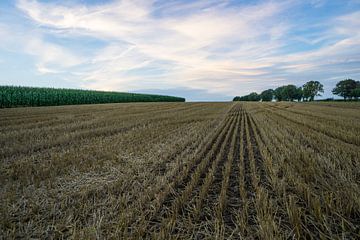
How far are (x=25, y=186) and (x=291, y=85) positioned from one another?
11771 cm

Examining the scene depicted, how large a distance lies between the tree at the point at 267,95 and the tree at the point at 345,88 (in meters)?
38.4

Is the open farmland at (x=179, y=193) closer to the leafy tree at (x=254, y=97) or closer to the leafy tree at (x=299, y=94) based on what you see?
the leafy tree at (x=299, y=94)

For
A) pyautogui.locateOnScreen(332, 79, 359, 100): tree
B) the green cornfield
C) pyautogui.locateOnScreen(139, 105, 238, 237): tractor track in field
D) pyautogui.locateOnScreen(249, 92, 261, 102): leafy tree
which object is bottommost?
pyautogui.locateOnScreen(139, 105, 238, 237): tractor track in field

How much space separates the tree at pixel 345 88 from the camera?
3383 inches

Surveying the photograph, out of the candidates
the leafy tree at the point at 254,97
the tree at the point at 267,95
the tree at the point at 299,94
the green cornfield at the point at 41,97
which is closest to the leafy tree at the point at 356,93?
the tree at the point at 299,94

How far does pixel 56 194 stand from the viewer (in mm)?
3572

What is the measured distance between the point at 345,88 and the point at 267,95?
44.4m

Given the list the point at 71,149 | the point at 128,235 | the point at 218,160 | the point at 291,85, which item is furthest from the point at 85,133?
the point at 291,85

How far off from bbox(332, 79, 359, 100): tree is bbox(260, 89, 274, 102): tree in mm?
38367

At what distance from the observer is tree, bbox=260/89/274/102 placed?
417 ft

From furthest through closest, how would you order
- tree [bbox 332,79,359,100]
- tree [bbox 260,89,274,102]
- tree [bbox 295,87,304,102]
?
1. tree [bbox 260,89,274,102]
2. tree [bbox 295,87,304,102]
3. tree [bbox 332,79,359,100]

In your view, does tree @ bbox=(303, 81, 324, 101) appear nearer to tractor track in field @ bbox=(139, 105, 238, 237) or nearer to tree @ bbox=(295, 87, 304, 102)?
tree @ bbox=(295, 87, 304, 102)

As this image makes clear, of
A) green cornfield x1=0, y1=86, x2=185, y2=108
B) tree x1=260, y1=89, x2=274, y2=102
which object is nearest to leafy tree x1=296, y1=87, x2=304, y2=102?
tree x1=260, y1=89, x2=274, y2=102

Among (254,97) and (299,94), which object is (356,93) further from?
(254,97)
